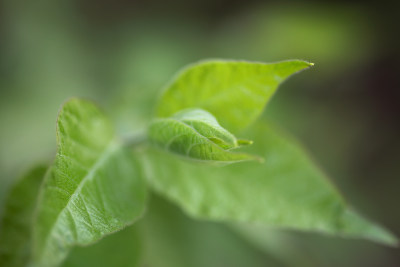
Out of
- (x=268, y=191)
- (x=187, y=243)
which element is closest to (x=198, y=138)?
(x=268, y=191)

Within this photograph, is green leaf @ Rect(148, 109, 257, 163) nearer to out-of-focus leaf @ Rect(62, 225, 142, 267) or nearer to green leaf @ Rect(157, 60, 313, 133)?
green leaf @ Rect(157, 60, 313, 133)

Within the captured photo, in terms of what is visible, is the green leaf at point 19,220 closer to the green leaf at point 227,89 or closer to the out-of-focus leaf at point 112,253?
the out-of-focus leaf at point 112,253

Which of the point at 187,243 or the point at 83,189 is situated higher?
the point at 83,189

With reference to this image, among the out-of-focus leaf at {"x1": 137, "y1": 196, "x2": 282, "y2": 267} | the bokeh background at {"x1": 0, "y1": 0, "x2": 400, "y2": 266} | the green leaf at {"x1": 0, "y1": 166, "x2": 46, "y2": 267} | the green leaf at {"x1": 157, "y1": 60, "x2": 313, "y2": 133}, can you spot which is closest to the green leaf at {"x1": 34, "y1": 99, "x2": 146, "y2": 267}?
the green leaf at {"x1": 0, "y1": 166, "x2": 46, "y2": 267}

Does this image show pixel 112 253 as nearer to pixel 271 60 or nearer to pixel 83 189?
pixel 83 189

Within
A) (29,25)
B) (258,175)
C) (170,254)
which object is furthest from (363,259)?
(29,25)

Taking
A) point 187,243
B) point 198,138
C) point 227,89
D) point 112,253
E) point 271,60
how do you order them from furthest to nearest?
point 271,60
point 187,243
point 112,253
point 227,89
point 198,138
